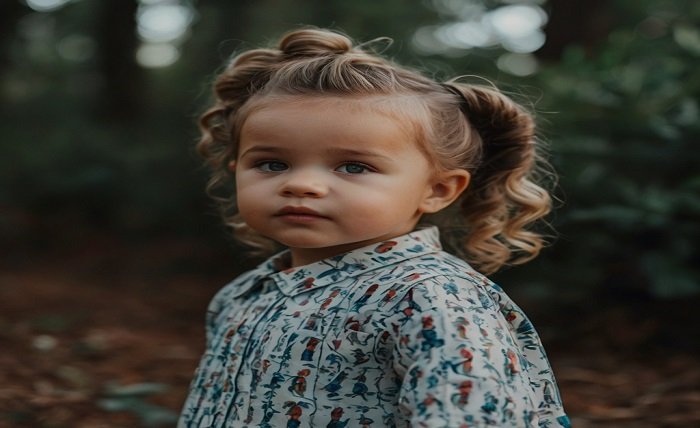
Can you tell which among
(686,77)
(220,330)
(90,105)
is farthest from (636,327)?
(90,105)

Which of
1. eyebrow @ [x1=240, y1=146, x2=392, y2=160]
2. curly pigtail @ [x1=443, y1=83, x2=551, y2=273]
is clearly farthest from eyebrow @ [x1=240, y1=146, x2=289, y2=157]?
curly pigtail @ [x1=443, y1=83, x2=551, y2=273]

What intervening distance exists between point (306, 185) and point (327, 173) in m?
0.06

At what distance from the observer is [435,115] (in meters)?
1.97

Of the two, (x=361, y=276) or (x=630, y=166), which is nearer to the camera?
(x=361, y=276)

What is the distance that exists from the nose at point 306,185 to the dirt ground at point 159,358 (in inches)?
49.5

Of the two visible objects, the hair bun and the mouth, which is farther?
the hair bun

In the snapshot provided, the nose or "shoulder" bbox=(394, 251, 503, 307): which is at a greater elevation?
the nose

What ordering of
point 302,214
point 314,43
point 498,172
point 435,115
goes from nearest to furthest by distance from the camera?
point 302,214, point 435,115, point 314,43, point 498,172

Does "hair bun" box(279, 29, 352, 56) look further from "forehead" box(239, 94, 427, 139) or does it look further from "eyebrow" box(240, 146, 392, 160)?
"eyebrow" box(240, 146, 392, 160)

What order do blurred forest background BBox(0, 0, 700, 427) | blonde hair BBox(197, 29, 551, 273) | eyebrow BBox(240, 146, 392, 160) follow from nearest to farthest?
1. eyebrow BBox(240, 146, 392, 160)
2. blonde hair BBox(197, 29, 551, 273)
3. blurred forest background BBox(0, 0, 700, 427)

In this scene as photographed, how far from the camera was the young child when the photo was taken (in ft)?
5.28

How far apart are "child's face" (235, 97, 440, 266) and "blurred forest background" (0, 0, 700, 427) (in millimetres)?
850

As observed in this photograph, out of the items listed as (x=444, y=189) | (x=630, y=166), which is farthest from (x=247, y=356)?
(x=630, y=166)

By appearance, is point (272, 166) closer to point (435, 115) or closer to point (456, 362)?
point (435, 115)
